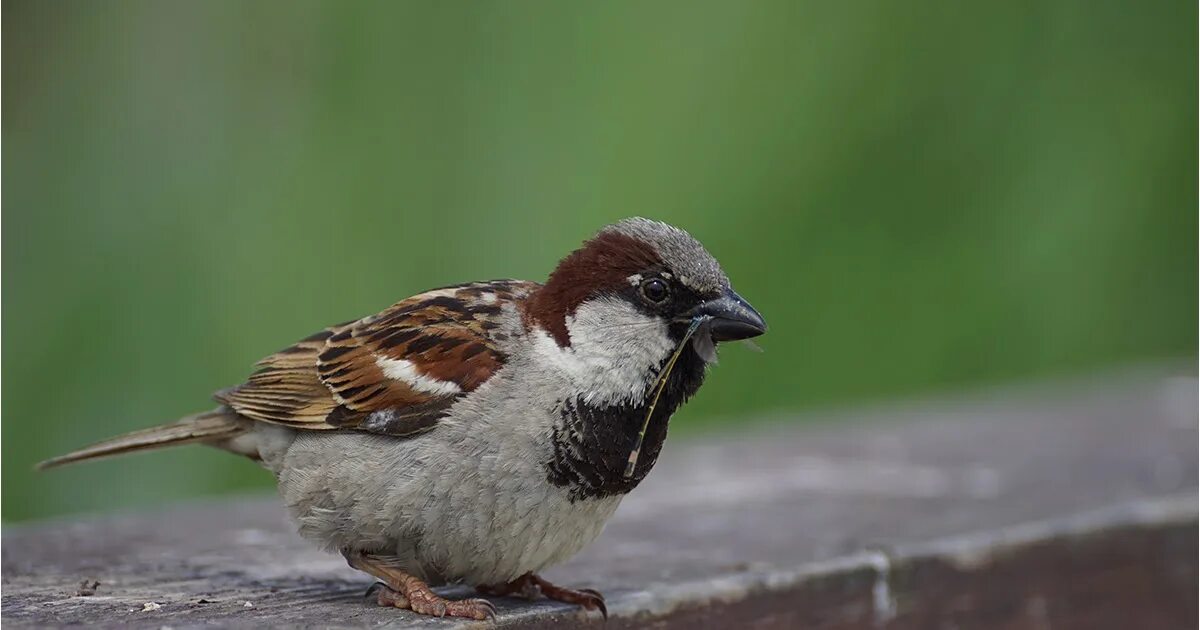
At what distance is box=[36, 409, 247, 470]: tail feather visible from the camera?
2781 millimetres

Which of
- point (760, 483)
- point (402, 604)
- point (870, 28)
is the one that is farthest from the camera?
point (870, 28)

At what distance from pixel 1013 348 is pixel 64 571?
3.11 metres

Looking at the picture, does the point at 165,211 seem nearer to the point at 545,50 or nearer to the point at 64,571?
the point at 545,50

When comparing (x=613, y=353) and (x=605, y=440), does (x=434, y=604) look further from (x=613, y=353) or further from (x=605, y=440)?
(x=613, y=353)

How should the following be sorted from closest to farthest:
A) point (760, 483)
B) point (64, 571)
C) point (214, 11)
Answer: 1. point (64, 571)
2. point (760, 483)
3. point (214, 11)

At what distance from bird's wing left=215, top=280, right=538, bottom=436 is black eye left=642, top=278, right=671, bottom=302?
0.25m

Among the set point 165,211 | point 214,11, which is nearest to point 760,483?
point 165,211

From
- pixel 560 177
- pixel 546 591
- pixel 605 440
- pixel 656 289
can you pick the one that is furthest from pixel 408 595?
pixel 560 177

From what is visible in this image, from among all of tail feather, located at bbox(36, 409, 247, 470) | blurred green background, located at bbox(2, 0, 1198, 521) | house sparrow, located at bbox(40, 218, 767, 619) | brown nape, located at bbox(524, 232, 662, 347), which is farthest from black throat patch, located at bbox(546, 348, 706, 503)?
blurred green background, located at bbox(2, 0, 1198, 521)

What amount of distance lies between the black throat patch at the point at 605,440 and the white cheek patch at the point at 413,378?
184 mm

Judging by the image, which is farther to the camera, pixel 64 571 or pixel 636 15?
pixel 636 15

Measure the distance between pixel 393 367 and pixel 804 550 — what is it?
0.87 meters

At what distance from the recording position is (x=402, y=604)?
2342 millimetres

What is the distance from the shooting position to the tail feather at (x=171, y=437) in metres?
2.78
